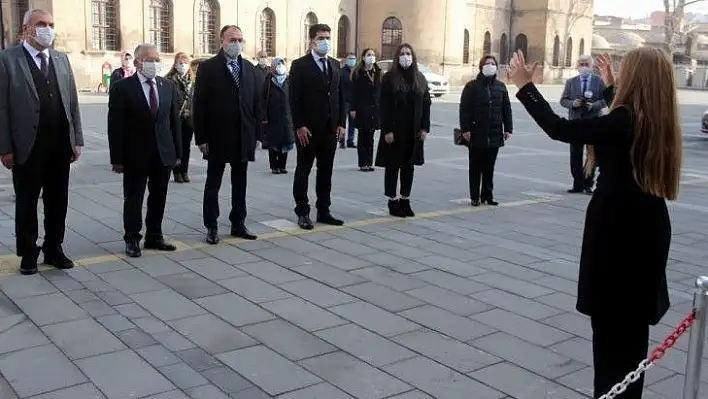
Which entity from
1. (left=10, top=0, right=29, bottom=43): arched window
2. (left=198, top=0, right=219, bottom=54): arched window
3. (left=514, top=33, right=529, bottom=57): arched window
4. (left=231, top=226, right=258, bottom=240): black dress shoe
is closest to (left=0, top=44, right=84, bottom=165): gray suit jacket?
(left=231, top=226, right=258, bottom=240): black dress shoe

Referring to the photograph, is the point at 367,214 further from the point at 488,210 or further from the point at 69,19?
the point at 69,19

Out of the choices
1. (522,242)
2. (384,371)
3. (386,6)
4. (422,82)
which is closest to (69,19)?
(386,6)

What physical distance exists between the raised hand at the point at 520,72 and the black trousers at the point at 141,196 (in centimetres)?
393

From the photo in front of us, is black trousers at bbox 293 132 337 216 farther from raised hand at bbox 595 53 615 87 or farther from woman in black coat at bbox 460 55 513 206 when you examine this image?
raised hand at bbox 595 53 615 87

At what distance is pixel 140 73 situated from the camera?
6.80m

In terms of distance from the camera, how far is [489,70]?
30.8 feet

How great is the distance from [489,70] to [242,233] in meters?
3.81

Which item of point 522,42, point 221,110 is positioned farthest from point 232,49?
point 522,42

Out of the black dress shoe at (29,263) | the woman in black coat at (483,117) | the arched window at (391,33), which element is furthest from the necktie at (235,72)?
the arched window at (391,33)

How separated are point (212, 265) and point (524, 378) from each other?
314cm

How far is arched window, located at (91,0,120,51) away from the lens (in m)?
30.0

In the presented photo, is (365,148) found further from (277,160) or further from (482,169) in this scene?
(482,169)

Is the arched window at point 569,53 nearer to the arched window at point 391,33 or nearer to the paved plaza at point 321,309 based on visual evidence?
the arched window at point 391,33

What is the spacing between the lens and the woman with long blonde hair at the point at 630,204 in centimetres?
330
